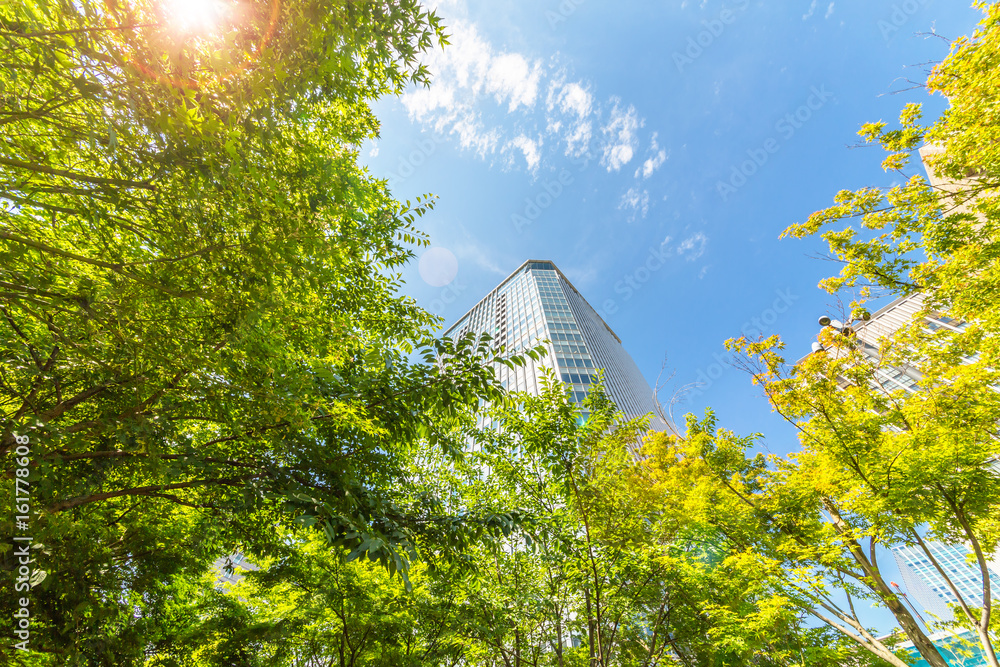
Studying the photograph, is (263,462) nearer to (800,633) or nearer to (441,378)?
(441,378)

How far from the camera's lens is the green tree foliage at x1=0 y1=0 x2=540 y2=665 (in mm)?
2562

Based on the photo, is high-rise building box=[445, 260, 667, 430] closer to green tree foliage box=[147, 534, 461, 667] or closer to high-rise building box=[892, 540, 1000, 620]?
high-rise building box=[892, 540, 1000, 620]

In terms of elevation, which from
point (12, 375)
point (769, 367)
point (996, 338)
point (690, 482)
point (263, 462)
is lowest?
point (263, 462)

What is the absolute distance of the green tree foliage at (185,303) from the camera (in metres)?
2.56

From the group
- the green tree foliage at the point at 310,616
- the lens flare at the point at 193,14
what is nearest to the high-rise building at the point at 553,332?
the green tree foliage at the point at 310,616

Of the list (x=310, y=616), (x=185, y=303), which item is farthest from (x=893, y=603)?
(x=185, y=303)

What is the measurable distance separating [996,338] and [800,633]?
24.3 ft

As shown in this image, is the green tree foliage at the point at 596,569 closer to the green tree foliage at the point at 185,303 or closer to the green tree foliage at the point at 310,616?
the green tree foliage at the point at 310,616

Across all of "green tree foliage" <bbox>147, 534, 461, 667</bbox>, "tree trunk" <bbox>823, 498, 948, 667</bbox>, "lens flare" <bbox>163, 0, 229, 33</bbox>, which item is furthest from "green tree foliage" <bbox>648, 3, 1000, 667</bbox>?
"lens flare" <bbox>163, 0, 229, 33</bbox>

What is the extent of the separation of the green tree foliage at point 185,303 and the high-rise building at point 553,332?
3139 centimetres

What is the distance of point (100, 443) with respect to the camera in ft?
12.3

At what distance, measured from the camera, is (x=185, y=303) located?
3.35 meters

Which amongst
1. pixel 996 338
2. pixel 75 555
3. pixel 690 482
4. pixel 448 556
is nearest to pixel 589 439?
pixel 448 556

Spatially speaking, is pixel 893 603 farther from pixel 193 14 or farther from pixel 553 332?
pixel 553 332
